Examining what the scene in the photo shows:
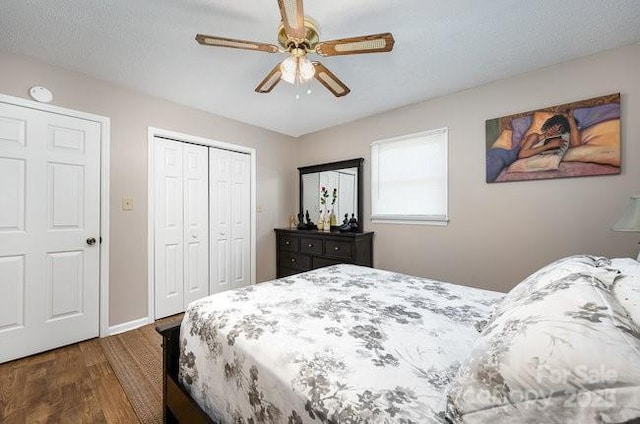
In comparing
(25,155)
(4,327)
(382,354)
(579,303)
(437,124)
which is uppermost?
(437,124)

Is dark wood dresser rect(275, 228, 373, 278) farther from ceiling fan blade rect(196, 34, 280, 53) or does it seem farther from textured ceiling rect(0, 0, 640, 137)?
ceiling fan blade rect(196, 34, 280, 53)

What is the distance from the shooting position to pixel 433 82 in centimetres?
256

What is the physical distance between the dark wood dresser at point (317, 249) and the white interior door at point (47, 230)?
2.09 meters

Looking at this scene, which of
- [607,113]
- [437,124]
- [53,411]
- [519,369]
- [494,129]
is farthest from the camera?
[437,124]

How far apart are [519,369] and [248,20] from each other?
2.15 meters

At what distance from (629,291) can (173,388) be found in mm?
1828

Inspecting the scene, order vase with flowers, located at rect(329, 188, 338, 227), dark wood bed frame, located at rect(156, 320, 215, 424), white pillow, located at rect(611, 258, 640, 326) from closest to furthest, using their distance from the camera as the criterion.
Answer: white pillow, located at rect(611, 258, 640, 326), dark wood bed frame, located at rect(156, 320, 215, 424), vase with flowers, located at rect(329, 188, 338, 227)

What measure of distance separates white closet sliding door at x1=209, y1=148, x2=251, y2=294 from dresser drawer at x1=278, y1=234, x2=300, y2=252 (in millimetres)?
469

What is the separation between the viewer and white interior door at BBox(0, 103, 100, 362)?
2.08 meters

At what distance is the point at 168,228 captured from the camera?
297 cm

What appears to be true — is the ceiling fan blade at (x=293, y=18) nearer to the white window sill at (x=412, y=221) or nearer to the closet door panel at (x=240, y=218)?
the white window sill at (x=412, y=221)

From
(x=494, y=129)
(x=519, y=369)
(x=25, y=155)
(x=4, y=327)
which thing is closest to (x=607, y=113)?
(x=494, y=129)

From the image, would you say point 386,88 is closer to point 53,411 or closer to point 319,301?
point 319,301

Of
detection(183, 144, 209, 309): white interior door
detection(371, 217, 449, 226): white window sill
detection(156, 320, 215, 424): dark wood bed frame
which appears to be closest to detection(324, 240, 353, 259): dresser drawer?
detection(371, 217, 449, 226): white window sill
